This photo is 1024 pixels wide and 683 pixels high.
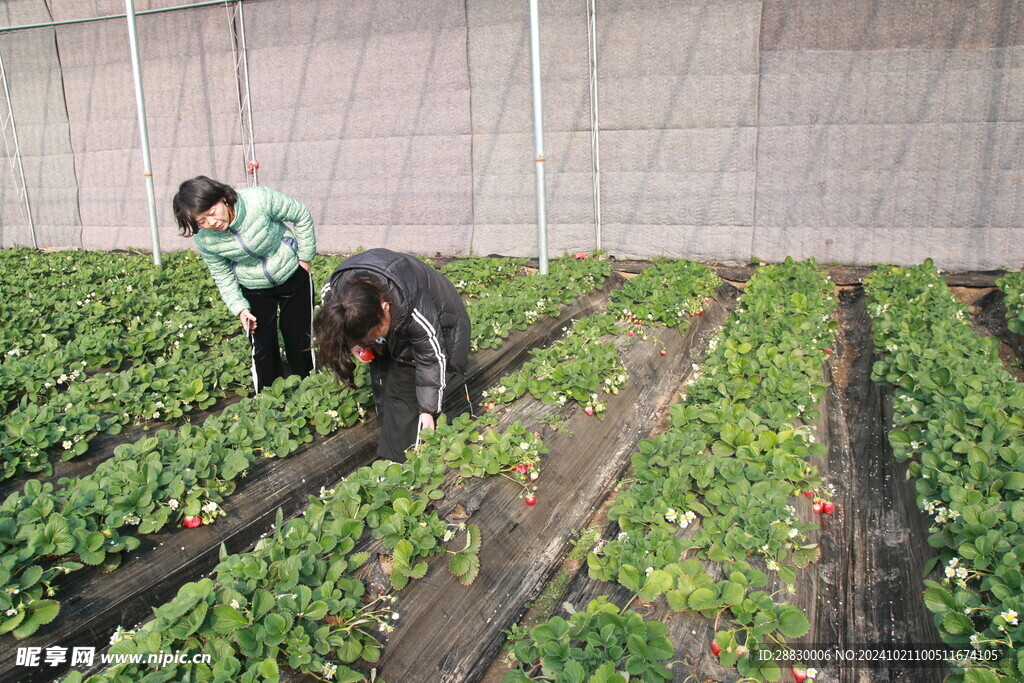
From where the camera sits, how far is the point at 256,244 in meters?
3.74

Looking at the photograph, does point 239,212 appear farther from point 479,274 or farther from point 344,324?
point 479,274

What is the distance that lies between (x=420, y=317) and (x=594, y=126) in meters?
5.85

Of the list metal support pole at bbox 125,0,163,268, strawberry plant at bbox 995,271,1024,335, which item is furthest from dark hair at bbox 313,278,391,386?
metal support pole at bbox 125,0,163,268

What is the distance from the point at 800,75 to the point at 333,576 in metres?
7.09

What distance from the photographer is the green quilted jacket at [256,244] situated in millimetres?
3691

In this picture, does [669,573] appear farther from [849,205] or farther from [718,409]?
[849,205]

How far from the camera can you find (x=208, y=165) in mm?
10531

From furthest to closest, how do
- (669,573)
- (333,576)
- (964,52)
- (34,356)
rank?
(964,52) < (34,356) < (669,573) < (333,576)

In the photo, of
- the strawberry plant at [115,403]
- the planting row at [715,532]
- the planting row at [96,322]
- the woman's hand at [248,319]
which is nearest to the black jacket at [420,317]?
the planting row at [715,532]

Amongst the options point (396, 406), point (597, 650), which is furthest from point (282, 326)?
point (597, 650)

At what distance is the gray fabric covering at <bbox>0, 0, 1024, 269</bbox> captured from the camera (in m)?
6.70

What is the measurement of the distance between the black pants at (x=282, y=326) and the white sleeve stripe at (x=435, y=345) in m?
1.51

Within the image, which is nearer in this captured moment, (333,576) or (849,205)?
(333,576)

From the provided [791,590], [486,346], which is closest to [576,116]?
[486,346]
